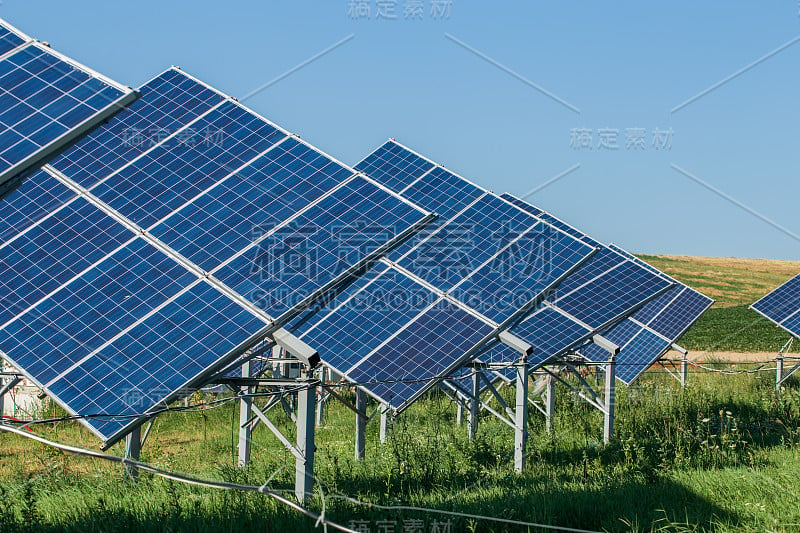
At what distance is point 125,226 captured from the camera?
30.6ft

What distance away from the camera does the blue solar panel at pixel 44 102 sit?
32.1 ft

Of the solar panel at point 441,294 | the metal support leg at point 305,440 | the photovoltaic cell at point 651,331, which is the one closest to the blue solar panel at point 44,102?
the solar panel at point 441,294

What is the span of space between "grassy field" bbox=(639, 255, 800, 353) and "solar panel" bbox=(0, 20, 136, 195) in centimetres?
4648

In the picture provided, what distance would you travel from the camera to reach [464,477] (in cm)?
1263

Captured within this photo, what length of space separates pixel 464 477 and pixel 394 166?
10211mm

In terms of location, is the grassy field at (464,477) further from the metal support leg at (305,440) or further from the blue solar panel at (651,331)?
the blue solar panel at (651,331)

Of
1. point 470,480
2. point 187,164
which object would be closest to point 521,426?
point 470,480

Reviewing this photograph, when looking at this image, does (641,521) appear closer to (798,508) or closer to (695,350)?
(798,508)

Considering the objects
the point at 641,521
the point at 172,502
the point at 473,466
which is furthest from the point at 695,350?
the point at 172,502

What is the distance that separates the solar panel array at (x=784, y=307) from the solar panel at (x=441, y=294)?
474 inches

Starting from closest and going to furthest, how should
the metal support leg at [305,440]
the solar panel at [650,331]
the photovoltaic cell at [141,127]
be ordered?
the metal support leg at [305,440]
the photovoltaic cell at [141,127]
the solar panel at [650,331]

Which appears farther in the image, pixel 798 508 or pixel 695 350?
pixel 695 350

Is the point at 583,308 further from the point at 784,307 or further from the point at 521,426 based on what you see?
the point at 784,307

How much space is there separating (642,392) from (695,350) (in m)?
30.3
